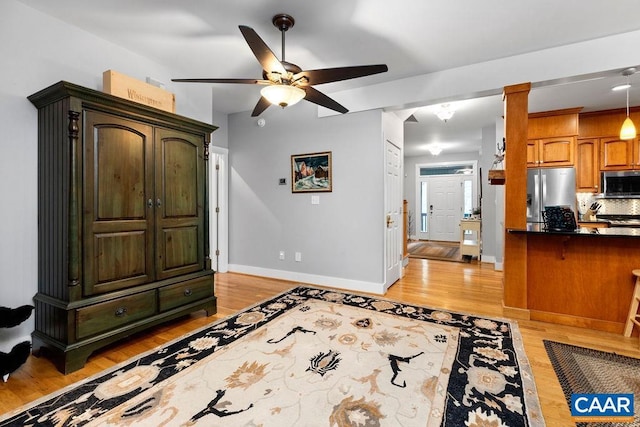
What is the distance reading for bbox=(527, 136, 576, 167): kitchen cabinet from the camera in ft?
14.9

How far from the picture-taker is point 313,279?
4.21m

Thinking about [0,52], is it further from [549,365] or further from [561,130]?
[561,130]

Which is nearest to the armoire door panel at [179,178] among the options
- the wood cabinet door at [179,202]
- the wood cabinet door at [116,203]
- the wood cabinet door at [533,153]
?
the wood cabinet door at [179,202]

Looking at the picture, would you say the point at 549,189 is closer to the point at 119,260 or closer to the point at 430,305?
the point at 430,305

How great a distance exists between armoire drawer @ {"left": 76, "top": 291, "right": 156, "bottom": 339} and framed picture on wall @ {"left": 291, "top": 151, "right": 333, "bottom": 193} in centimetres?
236

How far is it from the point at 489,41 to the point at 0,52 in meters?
3.86

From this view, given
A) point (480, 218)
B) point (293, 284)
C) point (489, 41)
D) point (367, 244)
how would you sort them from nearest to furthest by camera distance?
point (489, 41) < point (367, 244) < point (293, 284) < point (480, 218)

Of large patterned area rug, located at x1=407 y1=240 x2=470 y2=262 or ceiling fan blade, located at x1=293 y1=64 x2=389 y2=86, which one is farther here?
large patterned area rug, located at x1=407 y1=240 x2=470 y2=262

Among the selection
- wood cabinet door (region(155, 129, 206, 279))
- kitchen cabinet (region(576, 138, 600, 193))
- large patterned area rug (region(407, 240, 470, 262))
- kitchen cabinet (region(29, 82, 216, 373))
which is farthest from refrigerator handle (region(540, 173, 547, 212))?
kitchen cabinet (region(29, 82, 216, 373))

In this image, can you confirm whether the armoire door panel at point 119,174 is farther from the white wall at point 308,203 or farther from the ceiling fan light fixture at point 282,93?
the white wall at point 308,203

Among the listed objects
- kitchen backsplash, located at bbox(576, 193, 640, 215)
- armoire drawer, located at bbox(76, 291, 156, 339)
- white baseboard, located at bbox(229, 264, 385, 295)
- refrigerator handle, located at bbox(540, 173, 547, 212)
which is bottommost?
white baseboard, located at bbox(229, 264, 385, 295)

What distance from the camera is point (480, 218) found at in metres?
6.00

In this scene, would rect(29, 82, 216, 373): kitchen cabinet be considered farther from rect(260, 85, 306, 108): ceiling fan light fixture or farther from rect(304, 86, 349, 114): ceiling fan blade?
rect(304, 86, 349, 114): ceiling fan blade

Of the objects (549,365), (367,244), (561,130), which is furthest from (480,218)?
(549,365)
